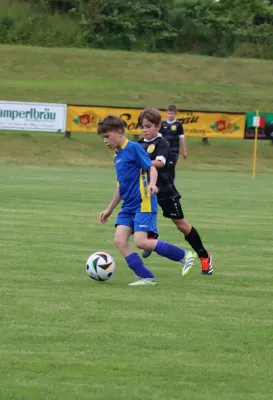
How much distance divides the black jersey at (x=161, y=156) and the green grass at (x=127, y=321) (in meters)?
0.77

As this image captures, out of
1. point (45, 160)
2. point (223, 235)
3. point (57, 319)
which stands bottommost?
point (45, 160)

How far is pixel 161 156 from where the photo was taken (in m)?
9.94

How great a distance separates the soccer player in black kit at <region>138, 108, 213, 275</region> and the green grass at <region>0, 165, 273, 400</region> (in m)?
0.26

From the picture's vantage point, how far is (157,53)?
4841cm

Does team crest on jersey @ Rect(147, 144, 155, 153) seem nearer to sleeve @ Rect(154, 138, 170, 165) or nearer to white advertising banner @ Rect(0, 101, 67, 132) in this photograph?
sleeve @ Rect(154, 138, 170, 165)

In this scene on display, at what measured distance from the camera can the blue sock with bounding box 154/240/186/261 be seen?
9.12 m

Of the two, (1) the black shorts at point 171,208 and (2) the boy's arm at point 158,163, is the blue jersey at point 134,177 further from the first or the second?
(1) the black shorts at point 171,208

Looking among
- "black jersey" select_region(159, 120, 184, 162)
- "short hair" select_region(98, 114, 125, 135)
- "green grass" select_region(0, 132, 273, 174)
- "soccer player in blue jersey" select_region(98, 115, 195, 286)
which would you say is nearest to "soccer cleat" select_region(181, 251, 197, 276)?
"soccer player in blue jersey" select_region(98, 115, 195, 286)

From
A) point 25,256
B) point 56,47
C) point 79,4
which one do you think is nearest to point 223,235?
point 25,256

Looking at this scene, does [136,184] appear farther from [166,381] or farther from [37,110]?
[37,110]

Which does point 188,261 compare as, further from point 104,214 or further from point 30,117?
point 30,117

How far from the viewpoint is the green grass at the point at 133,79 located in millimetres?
40594

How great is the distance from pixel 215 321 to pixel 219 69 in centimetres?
4003

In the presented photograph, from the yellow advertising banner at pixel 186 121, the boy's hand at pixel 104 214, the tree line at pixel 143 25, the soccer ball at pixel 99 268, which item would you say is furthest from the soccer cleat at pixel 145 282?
the tree line at pixel 143 25
